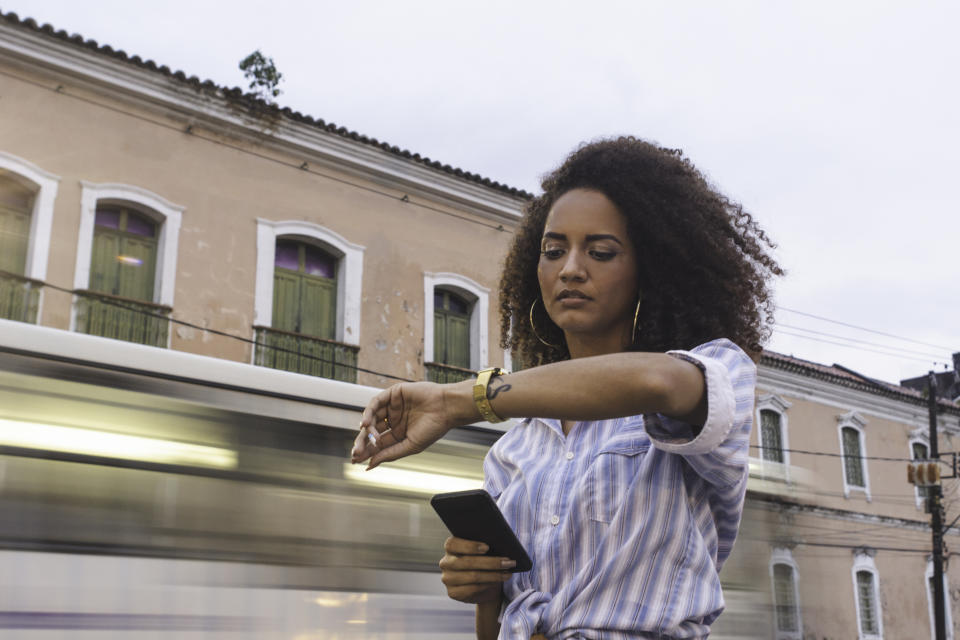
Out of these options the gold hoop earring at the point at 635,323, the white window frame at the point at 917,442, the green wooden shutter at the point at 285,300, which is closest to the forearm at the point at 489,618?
the gold hoop earring at the point at 635,323

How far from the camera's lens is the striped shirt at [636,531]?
58.7 inches

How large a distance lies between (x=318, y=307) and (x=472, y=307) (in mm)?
2912

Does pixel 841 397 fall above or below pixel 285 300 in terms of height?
above

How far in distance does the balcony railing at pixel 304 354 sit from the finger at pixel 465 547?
11999mm

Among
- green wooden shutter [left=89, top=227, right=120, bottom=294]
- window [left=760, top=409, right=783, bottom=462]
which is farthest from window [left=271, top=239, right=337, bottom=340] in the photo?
window [left=760, top=409, right=783, bottom=462]

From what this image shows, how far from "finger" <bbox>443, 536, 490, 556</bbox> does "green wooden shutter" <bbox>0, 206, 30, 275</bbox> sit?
1189cm

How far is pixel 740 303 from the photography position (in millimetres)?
1849

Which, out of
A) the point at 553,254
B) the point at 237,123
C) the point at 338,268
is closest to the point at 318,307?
the point at 338,268

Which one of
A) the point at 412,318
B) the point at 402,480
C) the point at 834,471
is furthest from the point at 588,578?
the point at 834,471

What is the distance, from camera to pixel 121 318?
12.6 meters

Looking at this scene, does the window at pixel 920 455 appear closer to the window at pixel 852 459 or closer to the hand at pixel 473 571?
the window at pixel 852 459

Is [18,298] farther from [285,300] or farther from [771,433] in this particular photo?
[771,433]

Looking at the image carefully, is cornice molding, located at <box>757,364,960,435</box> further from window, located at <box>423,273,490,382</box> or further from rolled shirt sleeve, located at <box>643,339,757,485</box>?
rolled shirt sleeve, located at <box>643,339,757,485</box>

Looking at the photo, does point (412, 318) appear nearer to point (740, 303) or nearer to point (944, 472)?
point (740, 303)
